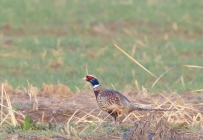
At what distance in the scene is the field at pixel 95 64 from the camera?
5.82 m

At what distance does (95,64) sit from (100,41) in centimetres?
245

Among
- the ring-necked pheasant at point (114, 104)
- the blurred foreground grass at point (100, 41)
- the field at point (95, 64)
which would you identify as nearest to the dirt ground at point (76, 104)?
the field at point (95, 64)

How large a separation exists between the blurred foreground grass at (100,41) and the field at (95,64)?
0.02 metres

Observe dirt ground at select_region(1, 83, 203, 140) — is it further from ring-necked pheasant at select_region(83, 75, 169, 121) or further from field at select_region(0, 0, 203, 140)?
ring-necked pheasant at select_region(83, 75, 169, 121)

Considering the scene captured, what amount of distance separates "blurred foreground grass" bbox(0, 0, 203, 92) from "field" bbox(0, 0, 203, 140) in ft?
0.07

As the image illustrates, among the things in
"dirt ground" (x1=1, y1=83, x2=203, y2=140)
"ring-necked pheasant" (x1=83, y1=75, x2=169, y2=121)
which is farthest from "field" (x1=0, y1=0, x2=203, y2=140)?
"ring-necked pheasant" (x1=83, y1=75, x2=169, y2=121)

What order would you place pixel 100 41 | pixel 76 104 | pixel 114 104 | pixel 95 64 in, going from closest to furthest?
pixel 114 104 → pixel 76 104 → pixel 95 64 → pixel 100 41

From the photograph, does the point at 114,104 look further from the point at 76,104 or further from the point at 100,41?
the point at 100,41

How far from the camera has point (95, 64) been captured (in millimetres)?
11352

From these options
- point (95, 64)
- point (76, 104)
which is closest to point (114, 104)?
point (76, 104)

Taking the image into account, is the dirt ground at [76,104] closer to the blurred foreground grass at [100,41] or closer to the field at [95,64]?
the field at [95,64]

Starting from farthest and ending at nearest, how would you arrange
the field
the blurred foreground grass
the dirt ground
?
the blurred foreground grass → the dirt ground → the field

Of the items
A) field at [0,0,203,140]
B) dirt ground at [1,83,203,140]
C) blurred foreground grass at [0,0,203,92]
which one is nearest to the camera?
field at [0,0,203,140]

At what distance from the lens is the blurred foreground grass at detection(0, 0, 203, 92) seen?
415 inches
